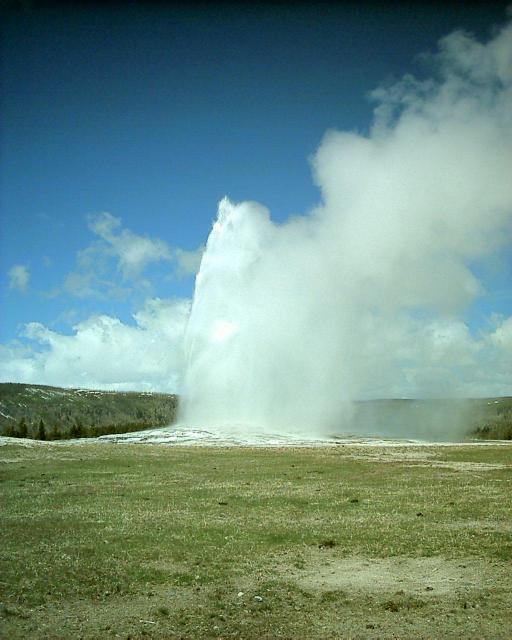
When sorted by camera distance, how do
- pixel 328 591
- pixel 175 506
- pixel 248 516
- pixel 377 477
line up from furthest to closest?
1. pixel 377 477
2. pixel 175 506
3. pixel 248 516
4. pixel 328 591

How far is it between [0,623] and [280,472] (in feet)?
106

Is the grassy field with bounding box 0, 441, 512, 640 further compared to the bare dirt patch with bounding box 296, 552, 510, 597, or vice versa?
the bare dirt patch with bounding box 296, 552, 510, 597

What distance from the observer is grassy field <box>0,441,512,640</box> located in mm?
12836

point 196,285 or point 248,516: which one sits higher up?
point 196,285

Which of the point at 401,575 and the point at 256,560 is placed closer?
the point at 401,575

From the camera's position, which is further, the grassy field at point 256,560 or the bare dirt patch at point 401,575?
the bare dirt patch at point 401,575

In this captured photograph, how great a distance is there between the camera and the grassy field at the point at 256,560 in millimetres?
12836

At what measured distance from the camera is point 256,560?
1795 cm

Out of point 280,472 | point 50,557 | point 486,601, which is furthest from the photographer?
point 280,472

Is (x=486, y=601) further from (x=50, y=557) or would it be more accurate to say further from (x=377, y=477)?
(x=377, y=477)

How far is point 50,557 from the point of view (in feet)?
58.7

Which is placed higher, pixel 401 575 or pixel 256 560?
pixel 401 575

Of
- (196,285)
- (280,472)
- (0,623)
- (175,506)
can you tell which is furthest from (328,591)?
(196,285)

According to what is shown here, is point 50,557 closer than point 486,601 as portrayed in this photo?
No
